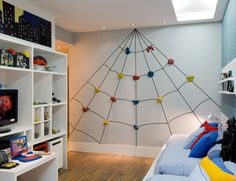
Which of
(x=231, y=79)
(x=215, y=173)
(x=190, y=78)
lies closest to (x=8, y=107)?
(x=215, y=173)

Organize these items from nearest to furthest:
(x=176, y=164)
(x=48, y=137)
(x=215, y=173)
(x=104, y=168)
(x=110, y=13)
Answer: (x=215, y=173), (x=176, y=164), (x=48, y=137), (x=110, y=13), (x=104, y=168)

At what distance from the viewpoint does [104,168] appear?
4.34m

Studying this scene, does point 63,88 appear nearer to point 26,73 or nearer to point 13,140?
point 26,73

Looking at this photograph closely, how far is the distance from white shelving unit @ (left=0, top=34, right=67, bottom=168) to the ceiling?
69cm

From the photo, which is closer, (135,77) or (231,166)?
(231,166)

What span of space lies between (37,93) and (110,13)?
1718 mm

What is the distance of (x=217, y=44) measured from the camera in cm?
474

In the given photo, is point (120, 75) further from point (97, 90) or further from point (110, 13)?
point (110, 13)

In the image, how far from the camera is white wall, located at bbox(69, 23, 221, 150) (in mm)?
4800

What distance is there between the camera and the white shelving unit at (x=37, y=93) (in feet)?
10.9

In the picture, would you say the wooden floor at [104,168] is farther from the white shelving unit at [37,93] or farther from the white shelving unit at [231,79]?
the white shelving unit at [231,79]

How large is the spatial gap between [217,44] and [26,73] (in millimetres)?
3403

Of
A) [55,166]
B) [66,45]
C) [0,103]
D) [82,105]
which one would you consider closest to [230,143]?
[55,166]

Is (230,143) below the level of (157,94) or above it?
below
